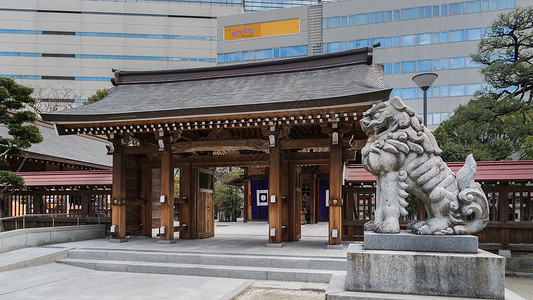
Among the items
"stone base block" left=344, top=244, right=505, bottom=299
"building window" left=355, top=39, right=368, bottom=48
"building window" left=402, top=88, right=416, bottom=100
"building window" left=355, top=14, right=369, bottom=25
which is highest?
"building window" left=355, top=14, right=369, bottom=25

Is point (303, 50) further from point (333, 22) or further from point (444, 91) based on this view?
point (444, 91)

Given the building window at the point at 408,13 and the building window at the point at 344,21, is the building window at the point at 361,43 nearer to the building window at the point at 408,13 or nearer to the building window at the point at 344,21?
the building window at the point at 344,21

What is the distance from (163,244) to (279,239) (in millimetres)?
3493

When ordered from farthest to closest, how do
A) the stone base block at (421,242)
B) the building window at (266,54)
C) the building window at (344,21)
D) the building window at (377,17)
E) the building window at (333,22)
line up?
the building window at (266,54) < the building window at (333,22) < the building window at (344,21) < the building window at (377,17) < the stone base block at (421,242)

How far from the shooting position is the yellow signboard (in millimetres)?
43438

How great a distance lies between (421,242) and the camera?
4.81 m

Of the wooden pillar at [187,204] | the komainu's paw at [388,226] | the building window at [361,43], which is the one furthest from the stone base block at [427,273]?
the building window at [361,43]

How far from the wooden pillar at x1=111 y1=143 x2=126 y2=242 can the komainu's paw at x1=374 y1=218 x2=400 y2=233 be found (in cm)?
955

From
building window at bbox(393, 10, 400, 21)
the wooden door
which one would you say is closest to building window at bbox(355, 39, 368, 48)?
building window at bbox(393, 10, 400, 21)

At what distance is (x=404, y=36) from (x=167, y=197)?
33.0 m

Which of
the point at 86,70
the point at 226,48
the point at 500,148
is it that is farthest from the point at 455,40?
the point at 86,70

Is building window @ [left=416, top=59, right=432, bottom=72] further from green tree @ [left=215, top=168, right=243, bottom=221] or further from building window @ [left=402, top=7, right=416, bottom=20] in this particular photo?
green tree @ [left=215, top=168, right=243, bottom=221]

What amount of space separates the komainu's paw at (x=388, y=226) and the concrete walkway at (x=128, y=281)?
9.73ft

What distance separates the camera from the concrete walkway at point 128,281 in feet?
24.0
